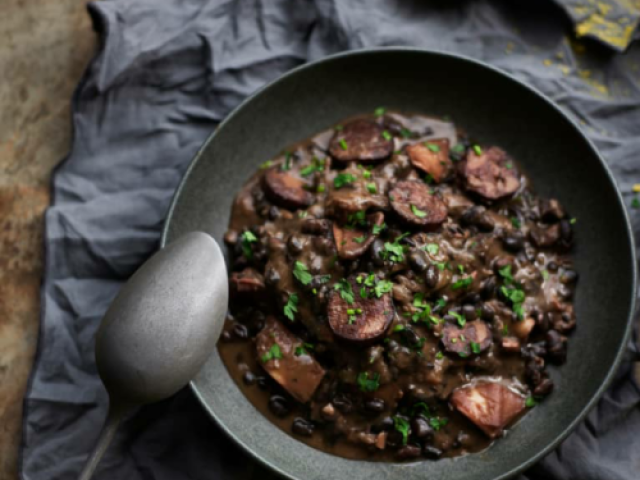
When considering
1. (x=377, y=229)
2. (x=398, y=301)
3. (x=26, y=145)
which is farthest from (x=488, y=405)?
(x=26, y=145)

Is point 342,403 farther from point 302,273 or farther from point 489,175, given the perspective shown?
point 489,175

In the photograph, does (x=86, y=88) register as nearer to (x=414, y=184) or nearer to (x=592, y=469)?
(x=414, y=184)

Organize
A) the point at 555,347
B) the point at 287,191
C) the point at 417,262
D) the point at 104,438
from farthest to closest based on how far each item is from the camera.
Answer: the point at 287,191 < the point at 555,347 < the point at 417,262 < the point at 104,438

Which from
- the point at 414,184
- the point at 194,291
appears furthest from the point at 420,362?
the point at 194,291

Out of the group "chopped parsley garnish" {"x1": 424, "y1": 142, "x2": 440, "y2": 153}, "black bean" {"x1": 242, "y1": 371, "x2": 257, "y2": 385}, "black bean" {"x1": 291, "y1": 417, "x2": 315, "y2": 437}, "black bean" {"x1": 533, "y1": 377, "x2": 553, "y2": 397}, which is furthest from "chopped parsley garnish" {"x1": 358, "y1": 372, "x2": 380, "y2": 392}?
"chopped parsley garnish" {"x1": 424, "y1": 142, "x2": 440, "y2": 153}

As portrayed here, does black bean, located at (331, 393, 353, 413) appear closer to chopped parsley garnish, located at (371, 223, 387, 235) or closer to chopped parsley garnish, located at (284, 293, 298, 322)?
chopped parsley garnish, located at (284, 293, 298, 322)
